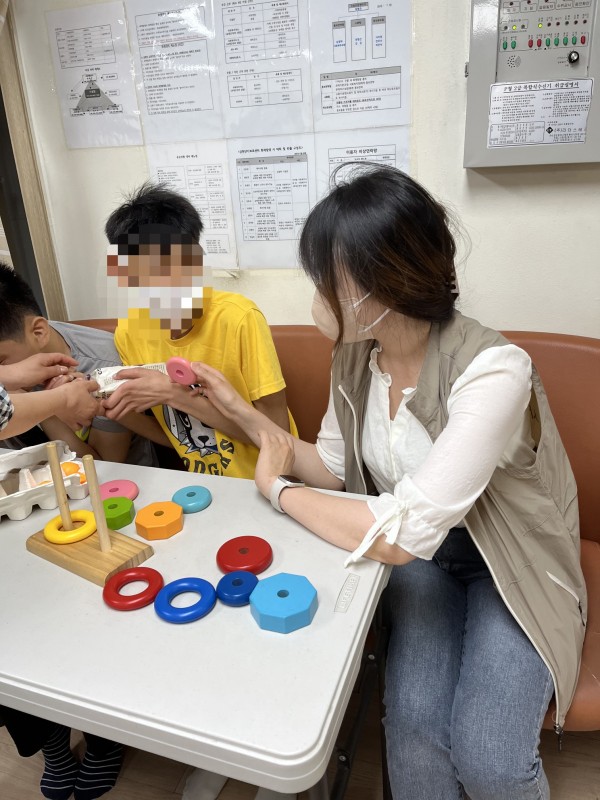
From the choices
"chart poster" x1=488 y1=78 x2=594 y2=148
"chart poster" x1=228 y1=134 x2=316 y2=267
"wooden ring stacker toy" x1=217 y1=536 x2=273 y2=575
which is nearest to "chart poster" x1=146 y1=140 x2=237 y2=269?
"chart poster" x1=228 y1=134 x2=316 y2=267

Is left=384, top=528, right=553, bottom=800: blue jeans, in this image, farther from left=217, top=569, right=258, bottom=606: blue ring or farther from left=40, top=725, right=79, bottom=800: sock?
left=40, top=725, right=79, bottom=800: sock

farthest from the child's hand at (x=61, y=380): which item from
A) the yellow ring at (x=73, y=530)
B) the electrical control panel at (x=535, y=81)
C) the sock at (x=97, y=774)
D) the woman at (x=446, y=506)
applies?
the electrical control panel at (x=535, y=81)

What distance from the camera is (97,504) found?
0.88 meters

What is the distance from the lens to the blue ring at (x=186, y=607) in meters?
0.77

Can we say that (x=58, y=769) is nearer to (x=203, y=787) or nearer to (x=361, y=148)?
(x=203, y=787)

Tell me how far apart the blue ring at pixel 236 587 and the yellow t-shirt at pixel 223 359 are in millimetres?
637

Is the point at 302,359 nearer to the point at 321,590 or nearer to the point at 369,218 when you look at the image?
the point at 369,218

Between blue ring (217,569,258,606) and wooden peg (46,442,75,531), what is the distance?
314 millimetres

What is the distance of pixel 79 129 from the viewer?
1996 millimetres

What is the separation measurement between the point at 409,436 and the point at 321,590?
15.0 inches

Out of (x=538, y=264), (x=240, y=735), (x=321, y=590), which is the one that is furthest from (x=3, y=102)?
(x=240, y=735)

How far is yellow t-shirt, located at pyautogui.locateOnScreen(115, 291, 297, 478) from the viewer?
1.42 meters

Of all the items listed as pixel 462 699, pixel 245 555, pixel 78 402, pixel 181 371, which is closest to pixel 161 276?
pixel 181 371

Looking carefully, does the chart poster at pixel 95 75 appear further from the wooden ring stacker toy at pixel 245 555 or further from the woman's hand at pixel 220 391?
the wooden ring stacker toy at pixel 245 555
